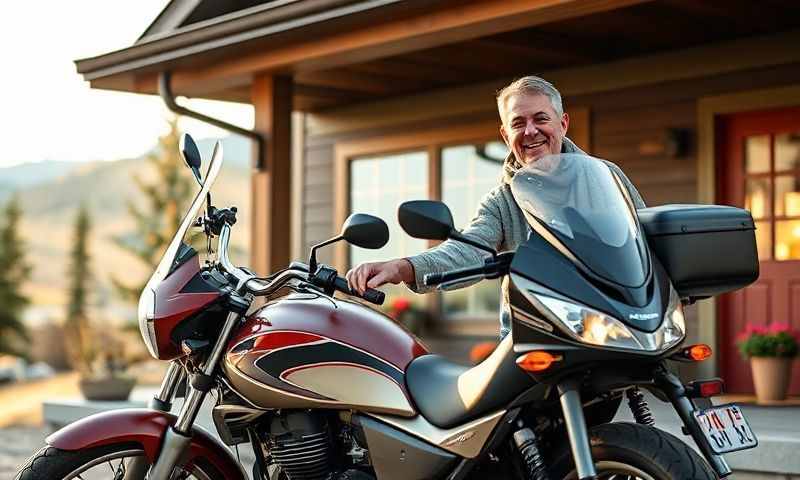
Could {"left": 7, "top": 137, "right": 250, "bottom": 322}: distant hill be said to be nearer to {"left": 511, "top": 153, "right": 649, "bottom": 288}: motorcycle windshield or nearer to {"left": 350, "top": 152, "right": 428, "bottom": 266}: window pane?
{"left": 350, "top": 152, "right": 428, "bottom": 266}: window pane

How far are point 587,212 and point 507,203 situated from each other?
0.78m

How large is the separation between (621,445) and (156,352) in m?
1.27

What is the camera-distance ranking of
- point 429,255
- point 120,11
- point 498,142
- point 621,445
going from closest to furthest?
1. point 621,445
2. point 429,255
3. point 498,142
4. point 120,11

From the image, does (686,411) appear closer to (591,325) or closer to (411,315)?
(591,325)

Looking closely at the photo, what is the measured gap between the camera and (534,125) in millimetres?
3223

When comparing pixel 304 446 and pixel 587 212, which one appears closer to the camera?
pixel 587 212

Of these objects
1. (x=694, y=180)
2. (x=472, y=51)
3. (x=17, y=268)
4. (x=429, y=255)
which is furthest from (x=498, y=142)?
(x=17, y=268)

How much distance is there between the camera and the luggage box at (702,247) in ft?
8.72

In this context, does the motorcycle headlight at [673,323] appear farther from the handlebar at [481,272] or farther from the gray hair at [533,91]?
the gray hair at [533,91]

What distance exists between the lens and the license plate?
2525mm

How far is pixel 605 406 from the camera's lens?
279cm

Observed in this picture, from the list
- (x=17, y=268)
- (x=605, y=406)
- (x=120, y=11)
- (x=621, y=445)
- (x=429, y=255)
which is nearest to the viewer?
(x=621, y=445)

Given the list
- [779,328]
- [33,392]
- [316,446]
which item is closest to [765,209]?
[779,328]

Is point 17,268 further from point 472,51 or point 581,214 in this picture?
point 581,214
